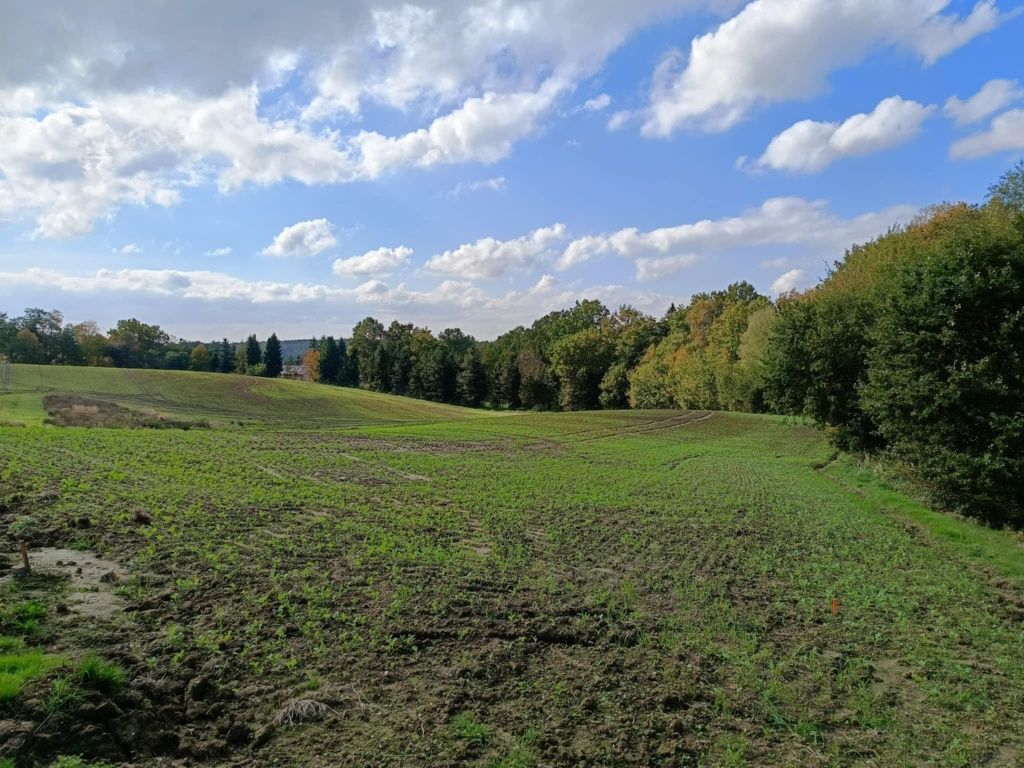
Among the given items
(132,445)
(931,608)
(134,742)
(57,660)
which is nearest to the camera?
(134,742)

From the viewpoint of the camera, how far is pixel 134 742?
4633 mm

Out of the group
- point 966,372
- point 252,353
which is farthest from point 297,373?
point 966,372

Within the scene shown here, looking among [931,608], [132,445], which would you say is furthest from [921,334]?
[132,445]

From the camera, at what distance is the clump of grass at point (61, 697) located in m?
4.57

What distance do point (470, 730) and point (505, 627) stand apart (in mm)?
2467

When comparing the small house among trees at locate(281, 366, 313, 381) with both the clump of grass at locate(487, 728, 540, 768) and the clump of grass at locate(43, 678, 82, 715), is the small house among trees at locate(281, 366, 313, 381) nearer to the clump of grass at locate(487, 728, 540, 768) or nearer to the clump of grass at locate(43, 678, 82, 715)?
the clump of grass at locate(43, 678, 82, 715)

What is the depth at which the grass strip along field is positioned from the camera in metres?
5.14

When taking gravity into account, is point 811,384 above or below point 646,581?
above

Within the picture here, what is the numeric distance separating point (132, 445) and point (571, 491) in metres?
19.0

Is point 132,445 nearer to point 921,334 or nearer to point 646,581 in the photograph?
point 646,581

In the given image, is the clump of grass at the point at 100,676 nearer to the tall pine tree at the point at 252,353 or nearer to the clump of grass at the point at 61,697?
the clump of grass at the point at 61,697

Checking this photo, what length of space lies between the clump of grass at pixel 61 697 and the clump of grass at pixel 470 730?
3370 millimetres

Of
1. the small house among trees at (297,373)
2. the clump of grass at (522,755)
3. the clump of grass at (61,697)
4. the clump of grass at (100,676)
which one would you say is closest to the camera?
the clump of grass at (61,697)

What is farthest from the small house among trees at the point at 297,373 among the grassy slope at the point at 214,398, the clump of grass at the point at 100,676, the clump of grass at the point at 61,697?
the clump of grass at the point at 61,697
